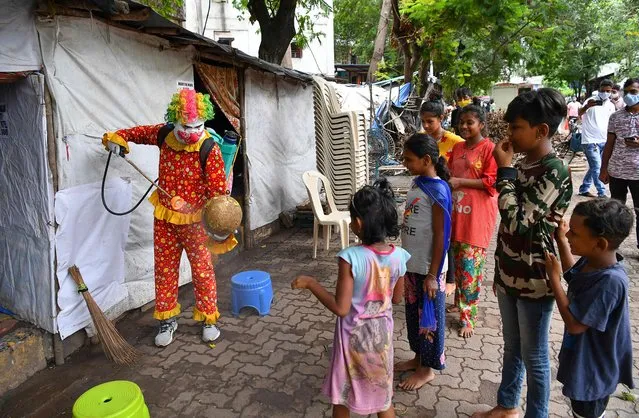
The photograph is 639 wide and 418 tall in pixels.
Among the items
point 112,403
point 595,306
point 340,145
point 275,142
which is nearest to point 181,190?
point 112,403

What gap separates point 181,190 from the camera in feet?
11.1

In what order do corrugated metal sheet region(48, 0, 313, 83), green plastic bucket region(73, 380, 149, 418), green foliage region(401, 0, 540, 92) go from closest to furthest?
green plastic bucket region(73, 380, 149, 418) < corrugated metal sheet region(48, 0, 313, 83) < green foliage region(401, 0, 540, 92)

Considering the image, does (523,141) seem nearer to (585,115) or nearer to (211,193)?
(211,193)

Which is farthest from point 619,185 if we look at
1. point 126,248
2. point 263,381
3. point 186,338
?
point 126,248

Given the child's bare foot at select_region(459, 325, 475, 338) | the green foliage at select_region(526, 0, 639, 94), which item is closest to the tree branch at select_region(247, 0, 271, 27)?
the child's bare foot at select_region(459, 325, 475, 338)

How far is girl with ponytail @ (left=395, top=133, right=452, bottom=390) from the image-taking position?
2.63m

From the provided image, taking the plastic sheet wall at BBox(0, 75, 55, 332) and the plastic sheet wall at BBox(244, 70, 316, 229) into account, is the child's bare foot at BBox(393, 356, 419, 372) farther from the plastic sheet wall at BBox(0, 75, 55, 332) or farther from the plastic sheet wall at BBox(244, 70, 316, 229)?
the plastic sheet wall at BBox(244, 70, 316, 229)

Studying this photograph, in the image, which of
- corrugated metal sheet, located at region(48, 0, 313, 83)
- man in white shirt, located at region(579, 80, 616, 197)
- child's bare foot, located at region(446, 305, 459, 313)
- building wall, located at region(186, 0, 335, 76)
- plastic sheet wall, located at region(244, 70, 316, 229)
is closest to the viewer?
corrugated metal sheet, located at region(48, 0, 313, 83)

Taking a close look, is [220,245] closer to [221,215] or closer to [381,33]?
[221,215]

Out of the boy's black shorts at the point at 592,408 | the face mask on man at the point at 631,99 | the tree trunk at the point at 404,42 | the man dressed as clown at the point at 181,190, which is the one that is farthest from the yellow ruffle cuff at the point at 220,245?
the tree trunk at the point at 404,42

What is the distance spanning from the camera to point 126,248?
3951mm

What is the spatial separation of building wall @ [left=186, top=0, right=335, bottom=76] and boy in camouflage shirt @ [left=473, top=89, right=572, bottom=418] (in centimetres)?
1943

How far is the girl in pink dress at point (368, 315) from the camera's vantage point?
202 cm

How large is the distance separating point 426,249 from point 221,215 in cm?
141
